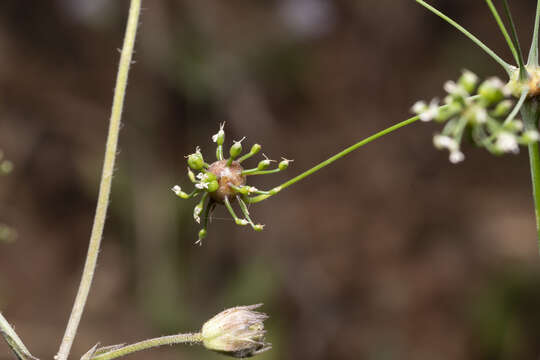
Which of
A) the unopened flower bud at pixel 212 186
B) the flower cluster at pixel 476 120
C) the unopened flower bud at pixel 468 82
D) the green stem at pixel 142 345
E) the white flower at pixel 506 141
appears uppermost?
the unopened flower bud at pixel 212 186

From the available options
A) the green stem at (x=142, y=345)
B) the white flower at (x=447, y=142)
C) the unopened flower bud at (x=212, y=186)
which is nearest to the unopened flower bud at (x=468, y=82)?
the white flower at (x=447, y=142)

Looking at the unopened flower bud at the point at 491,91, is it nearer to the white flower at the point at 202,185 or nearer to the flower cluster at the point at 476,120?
the flower cluster at the point at 476,120

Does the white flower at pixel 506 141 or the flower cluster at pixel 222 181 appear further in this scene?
the flower cluster at pixel 222 181

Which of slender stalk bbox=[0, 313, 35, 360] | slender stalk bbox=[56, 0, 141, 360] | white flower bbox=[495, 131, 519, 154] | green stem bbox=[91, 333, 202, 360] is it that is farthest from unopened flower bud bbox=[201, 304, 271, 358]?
white flower bbox=[495, 131, 519, 154]

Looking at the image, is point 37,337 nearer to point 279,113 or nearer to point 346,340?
point 346,340

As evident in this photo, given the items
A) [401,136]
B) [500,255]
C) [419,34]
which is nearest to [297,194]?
[401,136]
